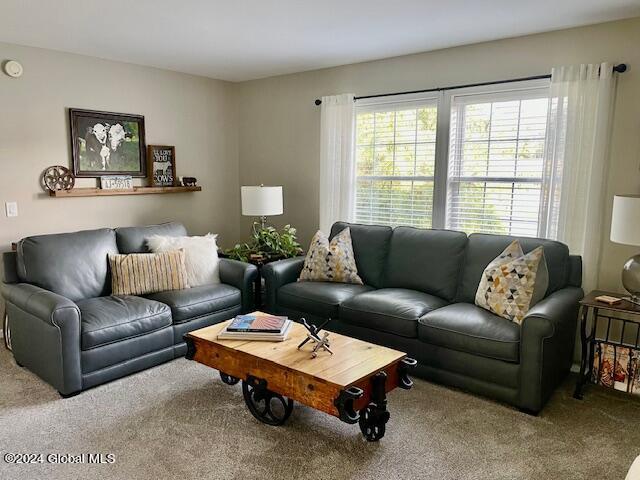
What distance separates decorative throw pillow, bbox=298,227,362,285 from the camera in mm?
3896

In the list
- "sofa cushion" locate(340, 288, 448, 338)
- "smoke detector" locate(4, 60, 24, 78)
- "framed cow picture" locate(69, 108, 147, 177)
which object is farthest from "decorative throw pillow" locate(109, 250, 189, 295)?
"smoke detector" locate(4, 60, 24, 78)

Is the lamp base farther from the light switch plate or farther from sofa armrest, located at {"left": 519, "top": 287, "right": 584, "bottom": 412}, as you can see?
the light switch plate

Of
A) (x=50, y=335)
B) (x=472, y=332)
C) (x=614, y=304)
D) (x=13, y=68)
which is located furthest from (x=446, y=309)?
(x=13, y=68)

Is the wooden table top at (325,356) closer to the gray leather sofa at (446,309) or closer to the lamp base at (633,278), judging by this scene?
the gray leather sofa at (446,309)

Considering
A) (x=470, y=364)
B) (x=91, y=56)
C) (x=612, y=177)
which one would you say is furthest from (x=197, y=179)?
(x=612, y=177)

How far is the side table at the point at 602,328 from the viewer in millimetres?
2770

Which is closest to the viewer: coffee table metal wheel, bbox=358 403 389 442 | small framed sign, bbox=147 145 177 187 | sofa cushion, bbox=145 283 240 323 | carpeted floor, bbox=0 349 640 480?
carpeted floor, bbox=0 349 640 480

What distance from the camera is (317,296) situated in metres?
3.60

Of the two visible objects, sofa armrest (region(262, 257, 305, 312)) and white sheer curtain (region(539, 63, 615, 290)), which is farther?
sofa armrest (region(262, 257, 305, 312))

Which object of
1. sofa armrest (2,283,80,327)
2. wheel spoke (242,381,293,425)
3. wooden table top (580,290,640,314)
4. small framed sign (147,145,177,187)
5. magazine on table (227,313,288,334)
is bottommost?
wheel spoke (242,381,293,425)

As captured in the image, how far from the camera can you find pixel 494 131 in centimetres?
364

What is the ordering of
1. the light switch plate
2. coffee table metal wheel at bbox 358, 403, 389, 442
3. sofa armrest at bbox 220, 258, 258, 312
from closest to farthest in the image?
coffee table metal wheel at bbox 358, 403, 389, 442 < the light switch plate < sofa armrest at bbox 220, 258, 258, 312

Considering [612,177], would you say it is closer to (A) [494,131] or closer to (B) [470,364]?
(A) [494,131]

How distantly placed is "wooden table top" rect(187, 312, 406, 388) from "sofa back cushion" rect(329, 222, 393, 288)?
122 centimetres
